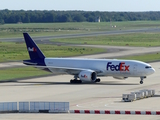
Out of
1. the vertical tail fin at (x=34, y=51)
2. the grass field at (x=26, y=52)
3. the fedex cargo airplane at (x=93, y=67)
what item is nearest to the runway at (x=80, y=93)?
the fedex cargo airplane at (x=93, y=67)

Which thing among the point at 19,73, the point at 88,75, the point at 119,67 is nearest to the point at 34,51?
the point at 19,73

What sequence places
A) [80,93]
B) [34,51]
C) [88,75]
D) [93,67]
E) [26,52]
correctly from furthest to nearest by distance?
[26,52] → [34,51] → [93,67] → [88,75] → [80,93]

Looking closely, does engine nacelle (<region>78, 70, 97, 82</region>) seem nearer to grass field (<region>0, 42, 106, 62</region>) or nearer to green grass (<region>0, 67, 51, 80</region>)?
green grass (<region>0, 67, 51, 80</region>)

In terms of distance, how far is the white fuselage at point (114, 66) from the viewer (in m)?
71.8

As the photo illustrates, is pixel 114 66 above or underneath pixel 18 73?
above

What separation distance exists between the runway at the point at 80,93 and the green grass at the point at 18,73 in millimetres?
4136

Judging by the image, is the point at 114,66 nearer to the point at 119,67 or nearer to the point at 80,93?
the point at 119,67

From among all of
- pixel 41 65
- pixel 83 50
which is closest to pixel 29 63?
pixel 41 65

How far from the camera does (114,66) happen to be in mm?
72625

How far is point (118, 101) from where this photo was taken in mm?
54594

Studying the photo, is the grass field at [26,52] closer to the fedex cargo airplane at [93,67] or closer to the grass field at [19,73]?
the grass field at [19,73]

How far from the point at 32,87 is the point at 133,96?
62.3 feet

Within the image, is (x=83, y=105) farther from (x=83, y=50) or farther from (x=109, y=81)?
(x=83, y=50)

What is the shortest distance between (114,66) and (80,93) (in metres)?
11.7
